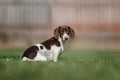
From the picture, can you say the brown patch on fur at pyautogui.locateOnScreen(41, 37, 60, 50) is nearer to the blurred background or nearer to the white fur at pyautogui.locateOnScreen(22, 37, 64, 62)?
the white fur at pyautogui.locateOnScreen(22, 37, 64, 62)

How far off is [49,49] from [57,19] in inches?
462

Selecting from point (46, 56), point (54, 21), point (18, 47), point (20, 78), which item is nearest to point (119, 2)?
point (54, 21)

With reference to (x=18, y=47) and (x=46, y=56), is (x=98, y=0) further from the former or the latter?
(x=46, y=56)

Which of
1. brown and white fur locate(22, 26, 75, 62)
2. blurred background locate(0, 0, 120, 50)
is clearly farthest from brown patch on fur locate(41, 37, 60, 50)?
blurred background locate(0, 0, 120, 50)

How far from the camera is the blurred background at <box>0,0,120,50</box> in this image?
25016 millimetres

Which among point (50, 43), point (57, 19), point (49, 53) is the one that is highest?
point (50, 43)

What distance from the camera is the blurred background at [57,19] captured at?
82.1ft

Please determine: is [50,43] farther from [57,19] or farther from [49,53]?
[57,19]

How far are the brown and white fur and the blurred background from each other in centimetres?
1046

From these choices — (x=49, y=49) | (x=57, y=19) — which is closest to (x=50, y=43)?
(x=49, y=49)

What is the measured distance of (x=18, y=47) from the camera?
24141mm

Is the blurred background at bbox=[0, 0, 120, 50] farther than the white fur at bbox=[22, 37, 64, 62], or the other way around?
the blurred background at bbox=[0, 0, 120, 50]

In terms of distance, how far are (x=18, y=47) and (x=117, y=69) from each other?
50.2 ft

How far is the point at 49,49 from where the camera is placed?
45.6 ft
